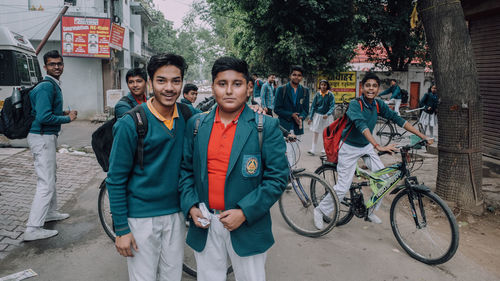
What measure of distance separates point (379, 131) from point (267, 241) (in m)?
8.73

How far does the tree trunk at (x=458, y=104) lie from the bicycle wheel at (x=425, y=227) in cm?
133

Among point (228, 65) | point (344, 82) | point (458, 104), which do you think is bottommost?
point (458, 104)

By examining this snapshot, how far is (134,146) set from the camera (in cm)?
209

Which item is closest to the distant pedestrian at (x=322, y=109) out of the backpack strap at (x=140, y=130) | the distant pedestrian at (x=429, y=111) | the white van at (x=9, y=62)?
the distant pedestrian at (x=429, y=111)

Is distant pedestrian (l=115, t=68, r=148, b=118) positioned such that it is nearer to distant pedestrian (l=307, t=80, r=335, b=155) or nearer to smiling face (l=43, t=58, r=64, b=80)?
smiling face (l=43, t=58, r=64, b=80)

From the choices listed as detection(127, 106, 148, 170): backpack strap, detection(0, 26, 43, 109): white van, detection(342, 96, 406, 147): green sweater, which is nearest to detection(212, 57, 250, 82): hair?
detection(127, 106, 148, 170): backpack strap

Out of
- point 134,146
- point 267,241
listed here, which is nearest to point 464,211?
point 267,241

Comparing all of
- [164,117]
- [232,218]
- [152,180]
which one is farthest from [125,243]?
[164,117]

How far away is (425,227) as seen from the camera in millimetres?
3625

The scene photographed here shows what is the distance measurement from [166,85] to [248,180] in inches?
30.3

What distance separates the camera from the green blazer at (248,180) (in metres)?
2.01

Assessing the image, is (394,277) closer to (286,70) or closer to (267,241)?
(267,241)

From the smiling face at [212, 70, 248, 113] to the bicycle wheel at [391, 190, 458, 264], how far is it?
2.35 metres

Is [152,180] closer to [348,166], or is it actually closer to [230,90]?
[230,90]
